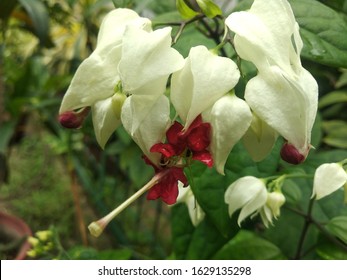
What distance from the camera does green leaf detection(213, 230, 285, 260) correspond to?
67 centimetres

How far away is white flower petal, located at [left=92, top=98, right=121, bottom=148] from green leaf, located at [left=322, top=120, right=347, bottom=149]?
55 cm

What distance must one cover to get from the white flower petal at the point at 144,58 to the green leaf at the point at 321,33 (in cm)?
16

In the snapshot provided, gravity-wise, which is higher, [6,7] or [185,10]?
[185,10]

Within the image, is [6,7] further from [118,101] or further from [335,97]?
[118,101]

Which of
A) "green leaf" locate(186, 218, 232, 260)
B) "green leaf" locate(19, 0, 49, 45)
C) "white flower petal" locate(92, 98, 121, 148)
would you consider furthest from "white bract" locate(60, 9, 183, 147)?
"green leaf" locate(19, 0, 49, 45)

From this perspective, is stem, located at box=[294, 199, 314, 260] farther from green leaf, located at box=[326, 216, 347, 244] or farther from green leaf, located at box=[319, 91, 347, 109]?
green leaf, located at box=[319, 91, 347, 109]

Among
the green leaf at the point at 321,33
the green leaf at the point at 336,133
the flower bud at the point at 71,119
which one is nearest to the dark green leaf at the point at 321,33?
the green leaf at the point at 321,33

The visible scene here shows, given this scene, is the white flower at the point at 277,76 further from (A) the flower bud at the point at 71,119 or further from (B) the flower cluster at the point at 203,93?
(A) the flower bud at the point at 71,119

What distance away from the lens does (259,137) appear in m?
0.39

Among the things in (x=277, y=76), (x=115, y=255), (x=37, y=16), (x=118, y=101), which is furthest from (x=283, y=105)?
(x=37, y=16)

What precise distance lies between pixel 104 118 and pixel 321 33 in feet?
0.74

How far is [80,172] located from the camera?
3.55 ft
